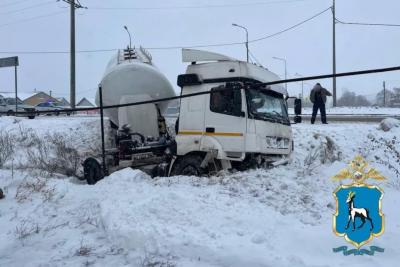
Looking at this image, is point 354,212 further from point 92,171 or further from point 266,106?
point 92,171

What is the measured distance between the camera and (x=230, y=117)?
8.23 meters

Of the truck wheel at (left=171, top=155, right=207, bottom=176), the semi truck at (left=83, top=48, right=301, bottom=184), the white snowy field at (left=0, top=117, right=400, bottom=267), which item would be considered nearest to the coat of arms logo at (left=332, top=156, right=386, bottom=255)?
the white snowy field at (left=0, top=117, right=400, bottom=267)

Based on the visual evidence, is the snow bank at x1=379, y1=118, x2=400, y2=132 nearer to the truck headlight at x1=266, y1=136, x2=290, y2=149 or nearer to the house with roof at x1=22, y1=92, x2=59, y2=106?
the truck headlight at x1=266, y1=136, x2=290, y2=149

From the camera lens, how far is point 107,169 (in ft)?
31.3

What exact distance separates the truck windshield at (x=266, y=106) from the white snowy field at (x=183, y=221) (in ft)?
4.17

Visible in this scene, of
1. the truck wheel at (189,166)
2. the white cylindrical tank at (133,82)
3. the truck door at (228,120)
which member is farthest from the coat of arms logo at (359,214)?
the white cylindrical tank at (133,82)

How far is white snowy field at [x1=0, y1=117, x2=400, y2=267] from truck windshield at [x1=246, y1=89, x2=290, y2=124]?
Result: 4.17 ft

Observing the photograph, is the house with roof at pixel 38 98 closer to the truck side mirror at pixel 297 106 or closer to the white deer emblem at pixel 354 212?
the truck side mirror at pixel 297 106

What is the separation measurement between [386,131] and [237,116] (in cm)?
766

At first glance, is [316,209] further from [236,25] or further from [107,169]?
[236,25]

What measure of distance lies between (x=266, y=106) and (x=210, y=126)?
4.06ft

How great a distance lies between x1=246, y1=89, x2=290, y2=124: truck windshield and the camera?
8.13 metres

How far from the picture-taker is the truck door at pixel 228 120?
8086mm

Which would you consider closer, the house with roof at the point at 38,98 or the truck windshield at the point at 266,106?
the truck windshield at the point at 266,106
